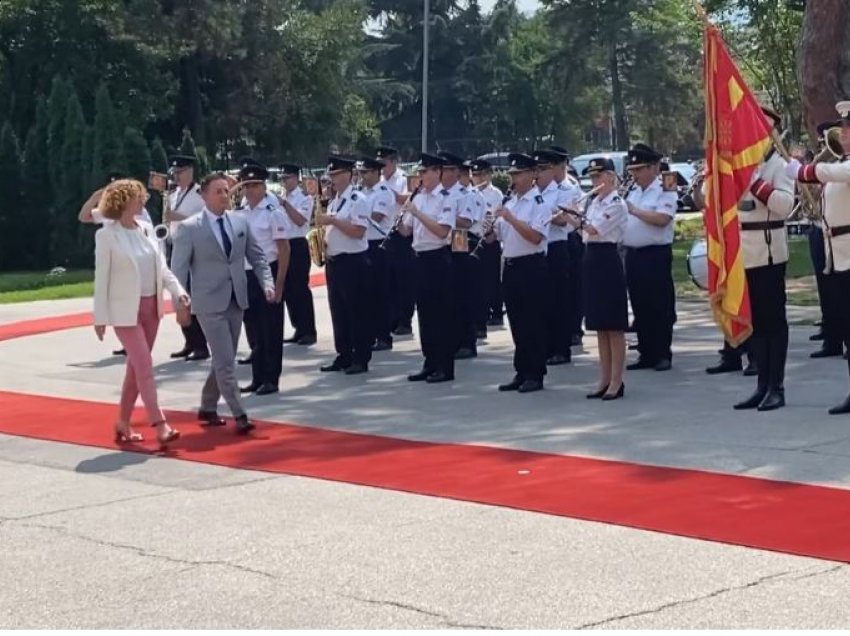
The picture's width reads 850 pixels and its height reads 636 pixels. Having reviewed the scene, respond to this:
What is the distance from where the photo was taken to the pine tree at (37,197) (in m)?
35.2

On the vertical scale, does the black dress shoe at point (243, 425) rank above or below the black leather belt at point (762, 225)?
below

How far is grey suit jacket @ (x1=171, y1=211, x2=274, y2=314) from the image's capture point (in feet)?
36.7

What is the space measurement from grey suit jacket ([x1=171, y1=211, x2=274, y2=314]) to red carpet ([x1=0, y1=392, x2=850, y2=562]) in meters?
1.00

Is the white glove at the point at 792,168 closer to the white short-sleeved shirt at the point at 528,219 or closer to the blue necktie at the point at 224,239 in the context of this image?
the white short-sleeved shirt at the point at 528,219

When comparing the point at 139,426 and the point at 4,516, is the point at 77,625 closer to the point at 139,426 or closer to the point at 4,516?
the point at 4,516

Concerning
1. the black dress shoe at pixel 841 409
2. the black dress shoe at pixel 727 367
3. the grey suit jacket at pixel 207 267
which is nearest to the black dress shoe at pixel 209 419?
the grey suit jacket at pixel 207 267

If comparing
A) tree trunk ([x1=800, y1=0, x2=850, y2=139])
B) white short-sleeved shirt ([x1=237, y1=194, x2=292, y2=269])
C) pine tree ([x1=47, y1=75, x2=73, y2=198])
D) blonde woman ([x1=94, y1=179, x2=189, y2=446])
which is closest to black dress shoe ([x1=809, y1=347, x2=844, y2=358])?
tree trunk ([x1=800, y1=0, x2=850, y2=139])

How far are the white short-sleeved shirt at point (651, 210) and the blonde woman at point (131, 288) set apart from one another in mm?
4152

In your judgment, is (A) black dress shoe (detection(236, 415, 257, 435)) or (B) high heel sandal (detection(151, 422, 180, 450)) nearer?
(B) high heel sandal (detection(151, 422, 180, 450))

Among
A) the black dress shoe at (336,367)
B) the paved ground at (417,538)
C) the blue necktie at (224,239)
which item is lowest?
the paved ground at (417,538)

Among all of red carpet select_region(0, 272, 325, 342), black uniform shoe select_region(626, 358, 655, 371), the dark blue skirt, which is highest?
the dark blue skirt

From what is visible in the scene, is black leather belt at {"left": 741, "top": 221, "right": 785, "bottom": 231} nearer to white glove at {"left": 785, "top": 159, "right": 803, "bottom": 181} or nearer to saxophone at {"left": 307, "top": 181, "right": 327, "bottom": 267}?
white glove at {"left": 785, "top": 159, "right": 803, "bottom": 181}

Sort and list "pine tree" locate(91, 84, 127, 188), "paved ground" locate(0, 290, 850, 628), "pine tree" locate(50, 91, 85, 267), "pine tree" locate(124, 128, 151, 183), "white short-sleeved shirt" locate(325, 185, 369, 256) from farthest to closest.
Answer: "pine tree" locate(124, 128, 151, 183) → "pine tree" locate(50, 91, 85, 267) → "pine tree" locate(91, 84, 127, 188) → "white short-sleeved shirt" locate(325, 185, 369, 256) → "paved ground" locate(0, 290, 850, 628)

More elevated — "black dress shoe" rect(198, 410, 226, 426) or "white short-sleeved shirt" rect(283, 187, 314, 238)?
"white short-sleeved shirt" rect(283, 187, 314, 238)
